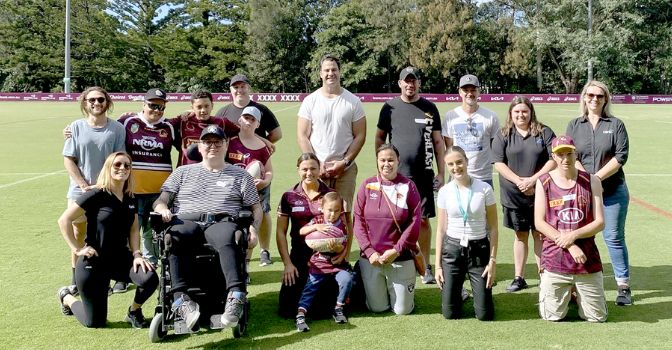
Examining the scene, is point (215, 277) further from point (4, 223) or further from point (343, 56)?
point (343, 56)

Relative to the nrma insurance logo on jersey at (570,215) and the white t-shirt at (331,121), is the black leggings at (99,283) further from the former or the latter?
the nrma insurance logo on jersey at (570,215)

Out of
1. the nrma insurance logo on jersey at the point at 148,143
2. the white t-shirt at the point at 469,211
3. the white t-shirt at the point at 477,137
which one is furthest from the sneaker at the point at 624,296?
the nrma insurance logo on jersey at the point at 148,143

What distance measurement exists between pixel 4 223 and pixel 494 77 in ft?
174

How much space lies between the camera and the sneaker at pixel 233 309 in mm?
3967

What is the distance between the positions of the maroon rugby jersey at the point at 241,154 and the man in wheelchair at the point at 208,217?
3.33 feet

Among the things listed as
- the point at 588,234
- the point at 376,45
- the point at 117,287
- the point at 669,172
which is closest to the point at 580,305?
the point at 588,234

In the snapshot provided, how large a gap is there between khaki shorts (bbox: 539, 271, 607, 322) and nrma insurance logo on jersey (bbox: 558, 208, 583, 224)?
412 mm

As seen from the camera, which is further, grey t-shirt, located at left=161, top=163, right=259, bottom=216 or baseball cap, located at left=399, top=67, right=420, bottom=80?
baseball cap, located at left=399, top=67, right=420, bottom=80

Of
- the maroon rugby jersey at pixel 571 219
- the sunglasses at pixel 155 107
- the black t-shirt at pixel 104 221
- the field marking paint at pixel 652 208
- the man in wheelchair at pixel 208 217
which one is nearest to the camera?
the man in wheelchair at pixel 208 217

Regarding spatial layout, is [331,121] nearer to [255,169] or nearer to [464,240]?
[255,169]

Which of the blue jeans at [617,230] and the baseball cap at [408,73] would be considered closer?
the blue jeans at [617,230]

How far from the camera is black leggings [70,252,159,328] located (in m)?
4.37

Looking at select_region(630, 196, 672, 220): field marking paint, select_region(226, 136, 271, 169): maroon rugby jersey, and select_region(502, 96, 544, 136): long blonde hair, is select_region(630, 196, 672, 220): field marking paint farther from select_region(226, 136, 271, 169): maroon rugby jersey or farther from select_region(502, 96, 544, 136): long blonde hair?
select_region(226, 136, 271, 169): maroon rugby jersey

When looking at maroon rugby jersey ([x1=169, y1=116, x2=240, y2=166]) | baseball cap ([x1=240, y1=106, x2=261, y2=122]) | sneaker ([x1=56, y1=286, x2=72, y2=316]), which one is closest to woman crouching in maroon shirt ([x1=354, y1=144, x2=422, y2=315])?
baseball cap ([x1=240, y1=106, x2=261, y2=122])
